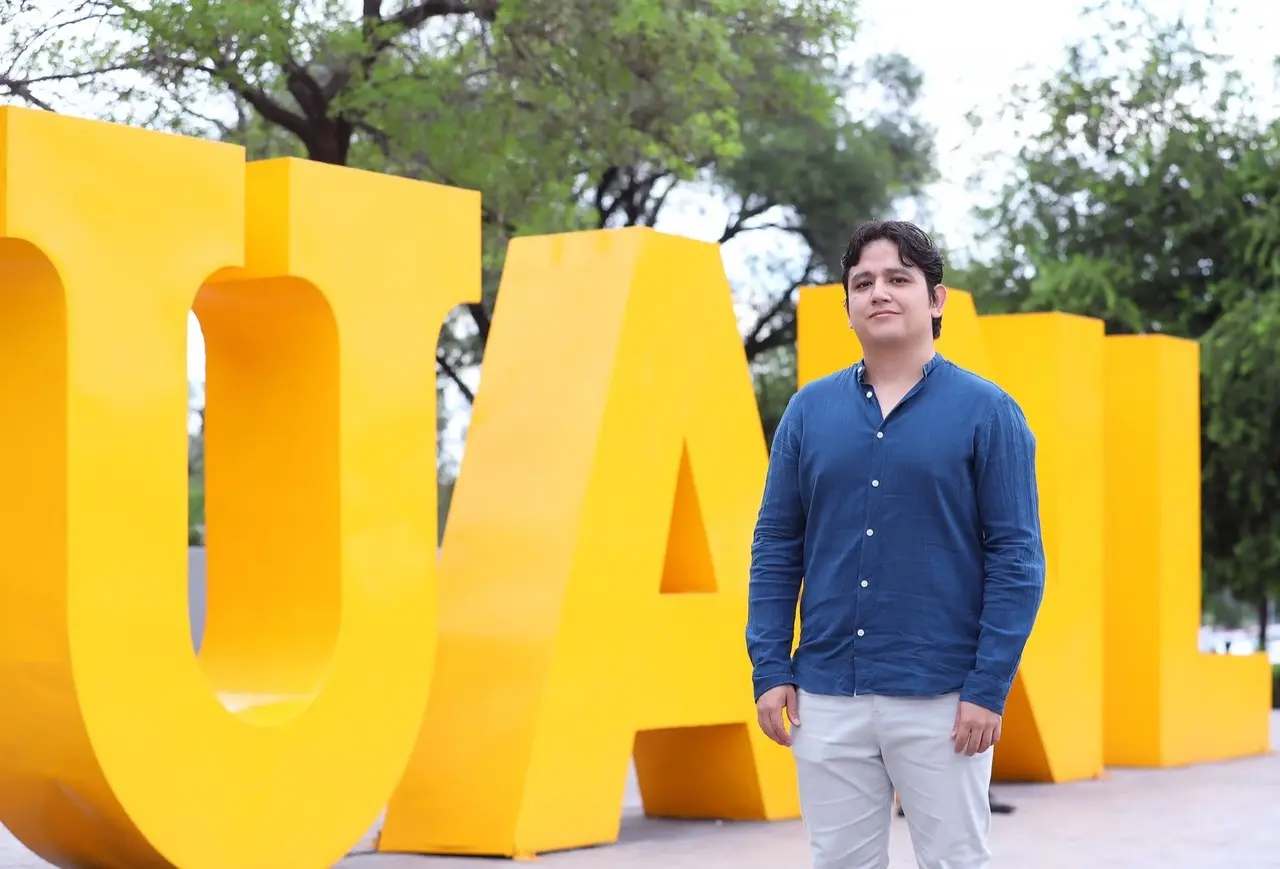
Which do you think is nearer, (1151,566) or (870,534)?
(870,534)

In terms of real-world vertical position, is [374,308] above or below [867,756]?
above

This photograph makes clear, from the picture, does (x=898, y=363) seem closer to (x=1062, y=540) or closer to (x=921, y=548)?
(x=921, y=548)

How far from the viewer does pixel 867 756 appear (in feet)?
13.2

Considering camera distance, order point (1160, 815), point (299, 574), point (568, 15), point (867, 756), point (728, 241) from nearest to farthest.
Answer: point (867, 756) < point (299, 574) < point (1160, 815) < point (568, 15) < point (728, 241)

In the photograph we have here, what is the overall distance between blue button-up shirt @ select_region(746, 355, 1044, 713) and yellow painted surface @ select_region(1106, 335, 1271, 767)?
876 cm

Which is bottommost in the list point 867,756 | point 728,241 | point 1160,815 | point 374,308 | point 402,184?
point 1160,815

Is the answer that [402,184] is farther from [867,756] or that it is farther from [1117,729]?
[1117,729]

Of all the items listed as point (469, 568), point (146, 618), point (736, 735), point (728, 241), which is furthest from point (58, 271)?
point (728, 241)

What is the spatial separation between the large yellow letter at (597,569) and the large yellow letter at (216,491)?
0.75 m

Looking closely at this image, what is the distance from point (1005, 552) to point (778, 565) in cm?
53

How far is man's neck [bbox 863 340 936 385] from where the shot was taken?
415 cm

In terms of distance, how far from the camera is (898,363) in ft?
13.7

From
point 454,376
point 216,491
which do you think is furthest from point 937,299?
point 454,376

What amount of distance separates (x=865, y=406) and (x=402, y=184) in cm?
383
